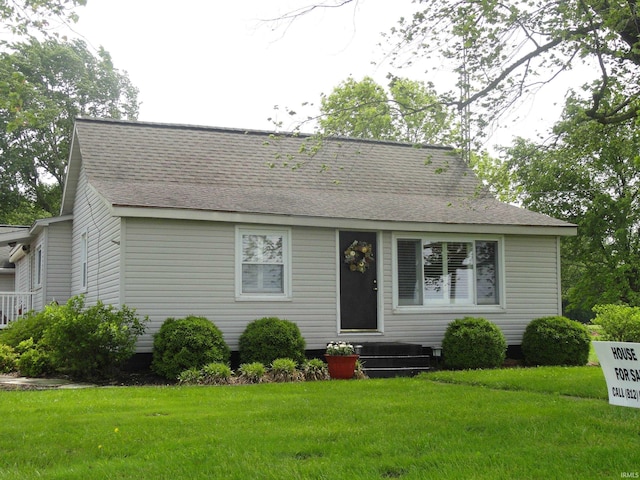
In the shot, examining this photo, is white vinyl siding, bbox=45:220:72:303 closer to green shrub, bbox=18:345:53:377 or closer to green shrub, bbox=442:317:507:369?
green shrub, bbox=18:345:53:377

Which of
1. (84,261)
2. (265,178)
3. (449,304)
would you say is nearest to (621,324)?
(449,304)

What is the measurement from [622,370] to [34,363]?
9890 mm

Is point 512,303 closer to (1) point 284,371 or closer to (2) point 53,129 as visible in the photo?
(1) point 284,371

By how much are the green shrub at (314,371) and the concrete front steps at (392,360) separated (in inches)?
34.3

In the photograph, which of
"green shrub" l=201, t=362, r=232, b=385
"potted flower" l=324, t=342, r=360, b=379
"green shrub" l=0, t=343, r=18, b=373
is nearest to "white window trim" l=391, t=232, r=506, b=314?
"potted flower" l=324, t=342, r=360, b=379

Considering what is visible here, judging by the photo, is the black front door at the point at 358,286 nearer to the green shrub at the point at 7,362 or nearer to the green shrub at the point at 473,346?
the green shrub at the point at 473,346

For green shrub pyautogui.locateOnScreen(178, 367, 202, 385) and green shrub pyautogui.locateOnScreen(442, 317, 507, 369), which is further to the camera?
green shrub pyautogui.locateOnScreen(442, 317, 507, 369)

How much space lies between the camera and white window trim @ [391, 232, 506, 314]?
593 inches

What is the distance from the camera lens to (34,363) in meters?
13.1

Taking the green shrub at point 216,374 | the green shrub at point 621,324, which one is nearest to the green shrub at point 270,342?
the green shrub at point 216,374

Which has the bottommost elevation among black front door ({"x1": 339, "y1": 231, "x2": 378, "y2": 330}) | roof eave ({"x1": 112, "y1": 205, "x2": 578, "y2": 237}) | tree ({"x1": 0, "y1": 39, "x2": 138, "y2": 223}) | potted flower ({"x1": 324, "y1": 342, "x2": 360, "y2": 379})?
Result: potted flower ({"x1": 324, "y1": 342, "x2": 360, "y2": 379})

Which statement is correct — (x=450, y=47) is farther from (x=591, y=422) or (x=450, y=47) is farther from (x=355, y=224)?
(x=591, y=422)

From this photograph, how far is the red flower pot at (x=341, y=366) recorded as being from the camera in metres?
Result: 12.6

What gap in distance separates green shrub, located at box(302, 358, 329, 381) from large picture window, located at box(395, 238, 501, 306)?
3.01 m
